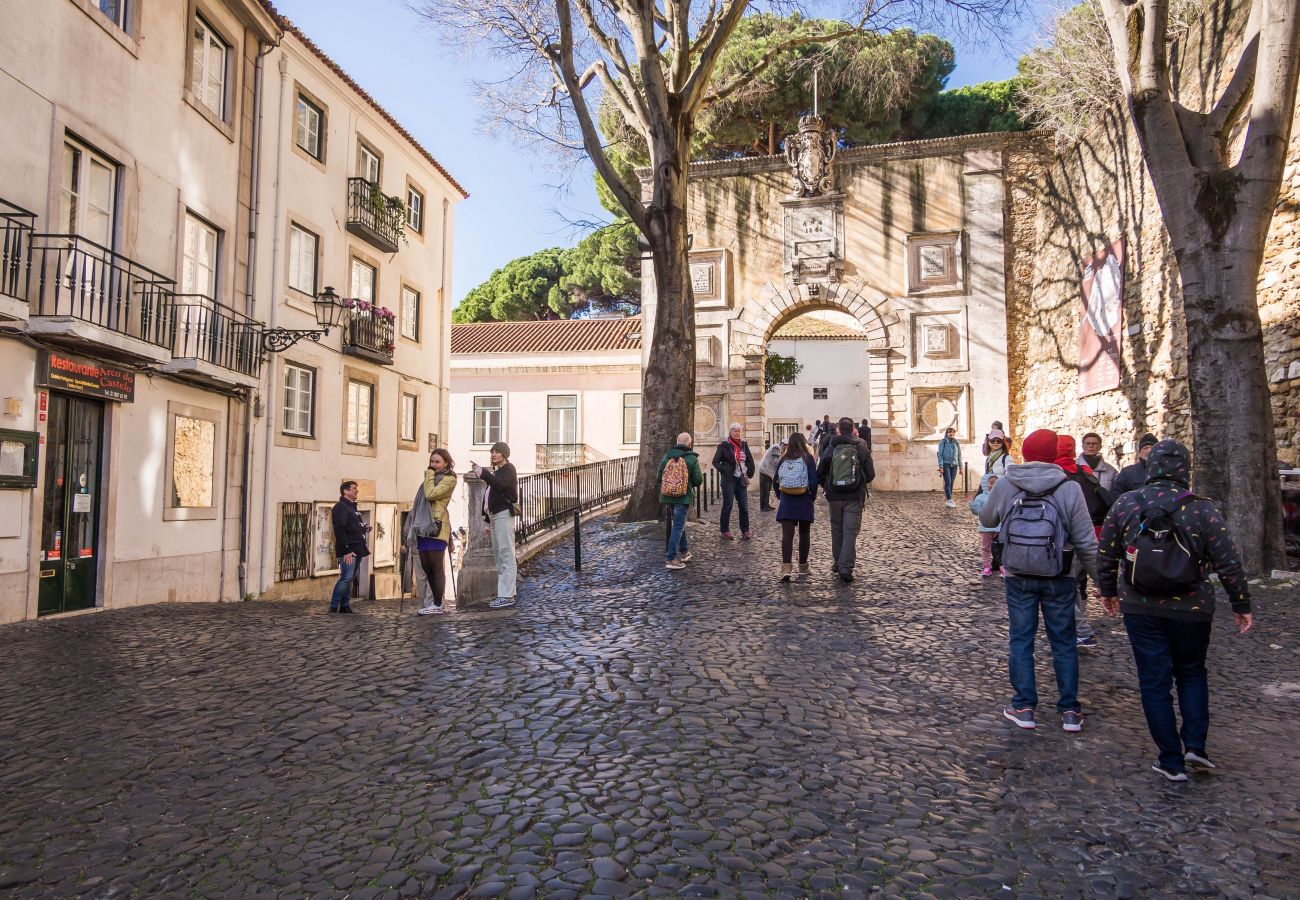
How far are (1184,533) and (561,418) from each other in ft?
93.6

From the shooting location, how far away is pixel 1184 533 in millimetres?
4301

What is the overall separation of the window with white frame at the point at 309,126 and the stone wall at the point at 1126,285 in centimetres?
1563

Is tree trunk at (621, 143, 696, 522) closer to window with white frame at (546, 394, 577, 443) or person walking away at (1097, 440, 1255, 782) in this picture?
person walking away at (1097, 440, 1255, 782)

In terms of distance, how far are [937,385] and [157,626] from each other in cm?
2063

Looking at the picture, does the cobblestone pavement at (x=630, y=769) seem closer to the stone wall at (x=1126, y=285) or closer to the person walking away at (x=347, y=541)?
the person walking away at (x=347, y=541)

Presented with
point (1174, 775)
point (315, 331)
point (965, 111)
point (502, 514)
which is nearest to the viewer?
point (1174, 775)

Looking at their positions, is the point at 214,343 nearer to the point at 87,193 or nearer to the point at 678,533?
the point at 87,193

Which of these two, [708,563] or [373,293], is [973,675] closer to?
[708,563]

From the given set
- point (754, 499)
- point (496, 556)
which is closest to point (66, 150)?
point (496, 556)

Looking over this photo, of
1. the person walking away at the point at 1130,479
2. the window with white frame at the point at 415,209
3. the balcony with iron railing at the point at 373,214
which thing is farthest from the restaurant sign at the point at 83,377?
the window with white frame at the point at 415,209

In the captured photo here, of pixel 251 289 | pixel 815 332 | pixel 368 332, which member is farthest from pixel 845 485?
pixel 815 332

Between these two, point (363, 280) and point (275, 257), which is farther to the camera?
point (363, 280)

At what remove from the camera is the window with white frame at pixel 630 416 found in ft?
103

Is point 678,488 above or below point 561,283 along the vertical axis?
below
